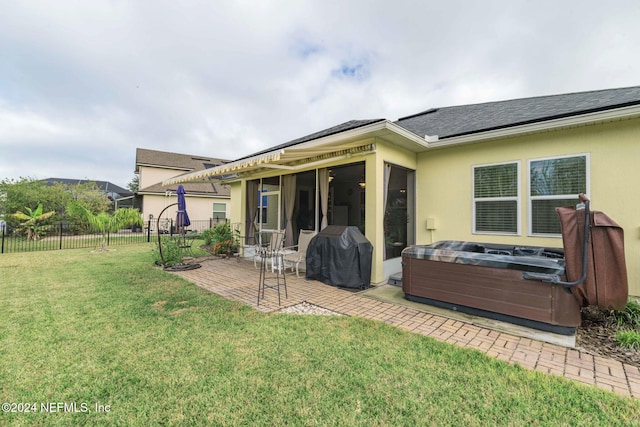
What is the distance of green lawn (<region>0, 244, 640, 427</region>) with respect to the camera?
2.06m

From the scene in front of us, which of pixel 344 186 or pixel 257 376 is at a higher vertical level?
pixel 344 186

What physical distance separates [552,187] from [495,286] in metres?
2.87

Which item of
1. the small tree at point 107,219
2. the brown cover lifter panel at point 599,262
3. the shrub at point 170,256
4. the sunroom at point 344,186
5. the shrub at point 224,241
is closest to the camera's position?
the brown cover lifter panel at point 599,262

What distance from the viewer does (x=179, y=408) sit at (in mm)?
2125

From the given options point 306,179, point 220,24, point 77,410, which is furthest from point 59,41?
point 77,410

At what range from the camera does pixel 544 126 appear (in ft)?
16.4

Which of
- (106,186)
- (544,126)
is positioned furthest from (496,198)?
(106,186)

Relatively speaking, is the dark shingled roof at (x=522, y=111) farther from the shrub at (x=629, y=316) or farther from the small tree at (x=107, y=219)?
the small tree at (x=107, y=219)

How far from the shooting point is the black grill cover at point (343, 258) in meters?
5.64

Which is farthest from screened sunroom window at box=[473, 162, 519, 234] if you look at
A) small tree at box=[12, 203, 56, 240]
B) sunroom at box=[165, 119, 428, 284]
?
small tree at box=[12, 203, 56, 240]

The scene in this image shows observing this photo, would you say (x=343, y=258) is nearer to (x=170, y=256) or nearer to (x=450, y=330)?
(x=450, y=330)

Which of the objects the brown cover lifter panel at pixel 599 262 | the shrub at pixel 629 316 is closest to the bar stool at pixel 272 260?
the brown cover lifter panel at pixel 599 262

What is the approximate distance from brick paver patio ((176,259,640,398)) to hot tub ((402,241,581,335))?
424 millimetres

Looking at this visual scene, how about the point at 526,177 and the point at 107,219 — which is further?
the point at 107,219
